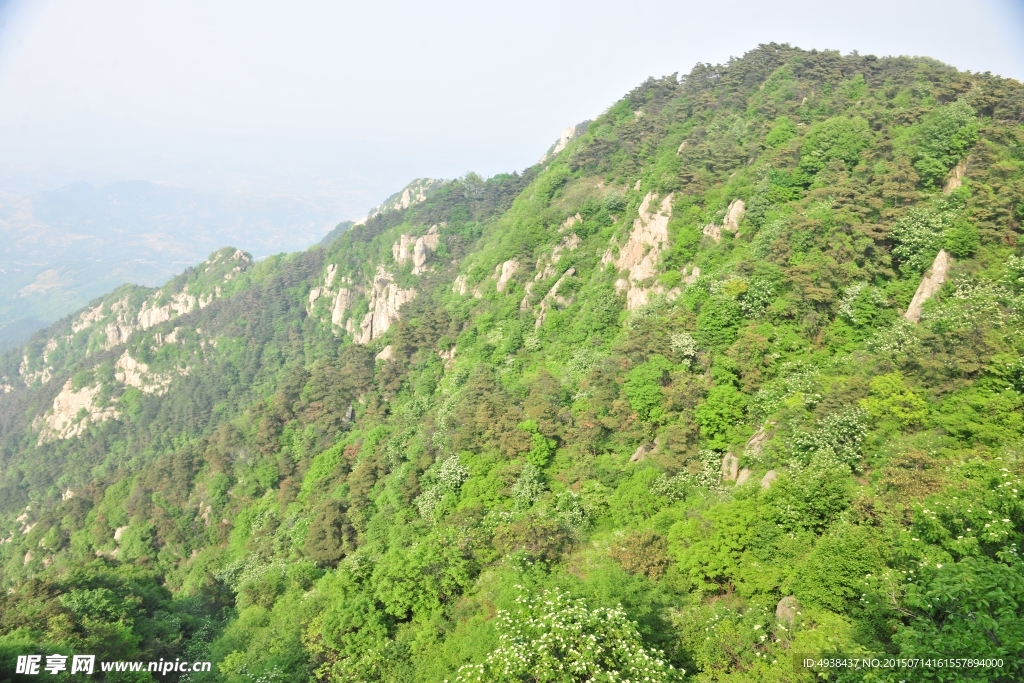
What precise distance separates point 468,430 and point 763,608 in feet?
82.5

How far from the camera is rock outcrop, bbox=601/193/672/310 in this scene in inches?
1790

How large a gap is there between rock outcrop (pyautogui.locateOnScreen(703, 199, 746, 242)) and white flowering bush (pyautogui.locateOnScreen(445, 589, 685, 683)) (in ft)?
112

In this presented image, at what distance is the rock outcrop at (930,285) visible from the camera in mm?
27086

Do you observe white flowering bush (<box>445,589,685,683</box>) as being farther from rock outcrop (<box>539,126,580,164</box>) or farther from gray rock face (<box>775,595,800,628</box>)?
rock outcrop (<box>539,126,580,164</box>)

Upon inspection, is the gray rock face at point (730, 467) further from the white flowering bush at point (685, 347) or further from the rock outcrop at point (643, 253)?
the rock outcrop at point (643, 253)

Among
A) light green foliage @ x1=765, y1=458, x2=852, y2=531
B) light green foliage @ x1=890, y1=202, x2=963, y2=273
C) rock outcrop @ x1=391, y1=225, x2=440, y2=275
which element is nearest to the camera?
light green foliage @ x1=765, y1=458, x2=852, y2=531

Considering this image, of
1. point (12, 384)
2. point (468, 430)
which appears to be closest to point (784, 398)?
point (468, 430)

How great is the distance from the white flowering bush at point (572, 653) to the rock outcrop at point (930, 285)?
22145mm

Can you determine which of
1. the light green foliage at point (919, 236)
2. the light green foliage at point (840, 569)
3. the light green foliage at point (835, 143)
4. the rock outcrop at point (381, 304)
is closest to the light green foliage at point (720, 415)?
the light green foliage at point (840, 569)

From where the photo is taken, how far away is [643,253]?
1880 inches

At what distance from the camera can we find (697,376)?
3288cm

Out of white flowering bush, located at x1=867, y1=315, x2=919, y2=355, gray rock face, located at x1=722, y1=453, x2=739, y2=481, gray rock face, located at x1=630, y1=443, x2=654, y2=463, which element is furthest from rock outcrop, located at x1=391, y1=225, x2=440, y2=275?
white flowering bush, located at x1=867, y1=315, x2=919, y2=355

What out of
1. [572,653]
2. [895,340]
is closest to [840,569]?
[572,653]

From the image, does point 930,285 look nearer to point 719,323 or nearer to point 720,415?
point 719,323
